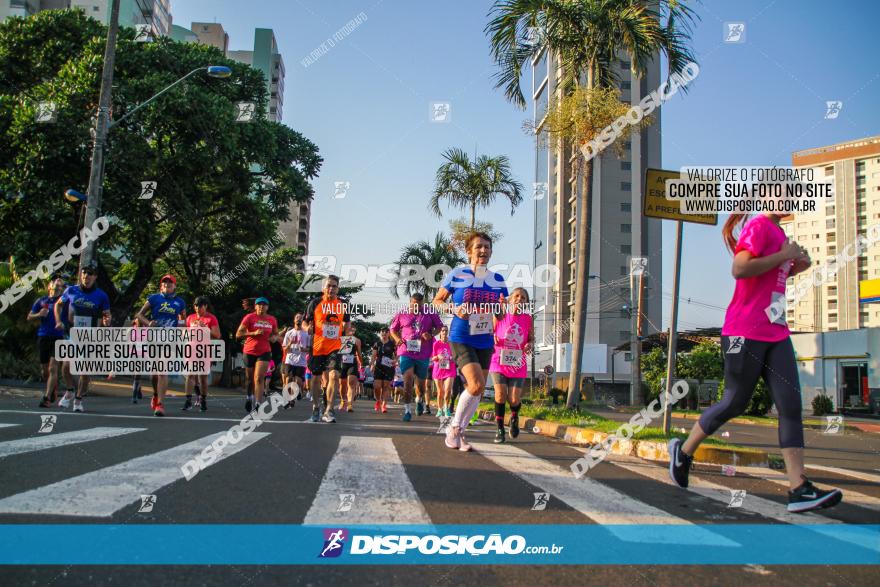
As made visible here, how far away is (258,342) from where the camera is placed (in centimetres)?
1131

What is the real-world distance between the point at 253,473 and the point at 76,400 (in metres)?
6.97

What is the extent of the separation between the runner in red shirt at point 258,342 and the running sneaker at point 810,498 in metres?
8.78

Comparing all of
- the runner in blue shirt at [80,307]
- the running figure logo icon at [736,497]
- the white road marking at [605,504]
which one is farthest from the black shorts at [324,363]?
the running figure logo icon at [736,497]

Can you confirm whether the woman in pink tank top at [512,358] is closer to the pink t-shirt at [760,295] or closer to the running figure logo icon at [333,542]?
the pink t-shirt at [760,295]

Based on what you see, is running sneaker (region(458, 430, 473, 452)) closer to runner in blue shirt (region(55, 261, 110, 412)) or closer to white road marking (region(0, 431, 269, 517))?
white road marking (region(0, 431, 269, 517))

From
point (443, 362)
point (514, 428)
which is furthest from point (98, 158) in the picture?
point (514, 428)

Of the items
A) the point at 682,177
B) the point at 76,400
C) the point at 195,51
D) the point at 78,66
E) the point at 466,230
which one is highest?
the point at 195,51

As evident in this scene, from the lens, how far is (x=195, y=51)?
81.5 ft

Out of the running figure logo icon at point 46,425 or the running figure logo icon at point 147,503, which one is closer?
the running figure logo icon at point 147,503

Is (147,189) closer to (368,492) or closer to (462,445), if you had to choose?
(462,445)

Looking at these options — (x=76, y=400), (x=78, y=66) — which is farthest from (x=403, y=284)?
(x=76, y=400)

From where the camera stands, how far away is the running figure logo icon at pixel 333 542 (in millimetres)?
2746

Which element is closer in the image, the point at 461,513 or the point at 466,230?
the point at 461,513

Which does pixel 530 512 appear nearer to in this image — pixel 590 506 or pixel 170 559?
pixel 590 506
